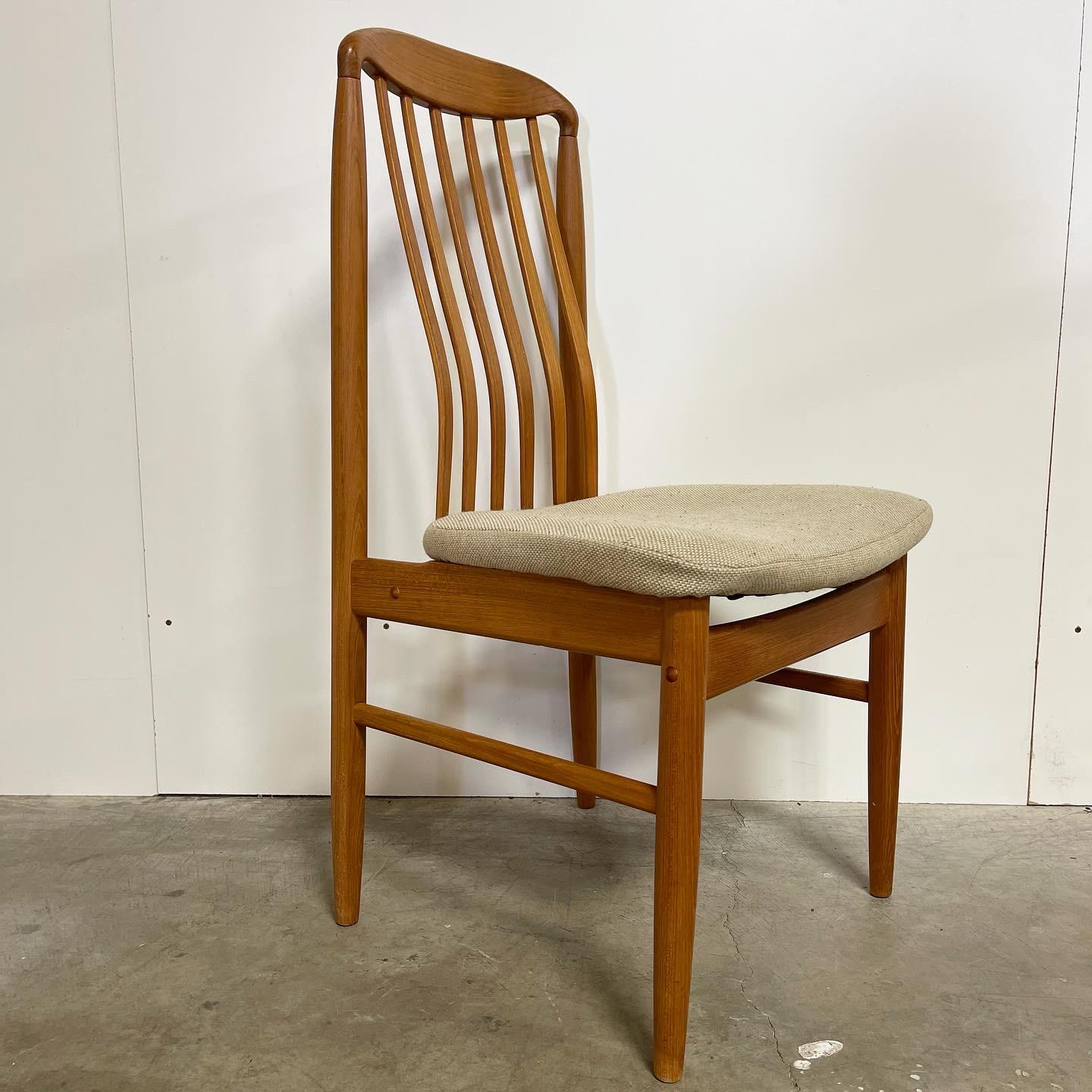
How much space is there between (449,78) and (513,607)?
57 centimetres

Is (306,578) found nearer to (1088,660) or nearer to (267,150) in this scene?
(267,150)

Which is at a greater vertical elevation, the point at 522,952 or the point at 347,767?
the point at 347,767

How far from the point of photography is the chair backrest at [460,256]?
0.86 metres

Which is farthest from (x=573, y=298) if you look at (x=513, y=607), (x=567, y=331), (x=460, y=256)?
(x=513, y=607)

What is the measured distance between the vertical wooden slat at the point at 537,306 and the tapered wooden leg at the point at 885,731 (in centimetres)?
36

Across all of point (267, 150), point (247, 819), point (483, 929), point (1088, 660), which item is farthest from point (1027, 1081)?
point (267, 150)

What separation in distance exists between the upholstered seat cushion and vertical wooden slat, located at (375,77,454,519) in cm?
12

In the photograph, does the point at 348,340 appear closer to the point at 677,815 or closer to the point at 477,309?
the point at 477,309

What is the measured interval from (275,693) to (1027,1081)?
0.95 metres

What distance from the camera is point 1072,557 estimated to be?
1167mm

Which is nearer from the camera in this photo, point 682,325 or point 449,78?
point 449,78

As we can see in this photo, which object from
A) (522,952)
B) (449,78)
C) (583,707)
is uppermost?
(449,78)

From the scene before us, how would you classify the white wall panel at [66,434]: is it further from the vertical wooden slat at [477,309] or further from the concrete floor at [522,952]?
the vertical wooden slat at [477,309]

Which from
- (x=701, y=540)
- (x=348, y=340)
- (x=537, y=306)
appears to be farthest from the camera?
(x=537, y=306)
